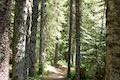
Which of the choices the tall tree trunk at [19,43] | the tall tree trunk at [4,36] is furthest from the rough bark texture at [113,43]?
the tall tree trunk at [19,43]

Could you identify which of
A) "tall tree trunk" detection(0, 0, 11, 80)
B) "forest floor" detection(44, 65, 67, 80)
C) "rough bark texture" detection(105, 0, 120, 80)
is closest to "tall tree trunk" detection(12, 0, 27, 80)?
"tall tree trunk" detection(0, 0, 11, 80)

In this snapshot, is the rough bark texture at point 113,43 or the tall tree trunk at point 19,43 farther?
the tall tree trunk at point 19,43

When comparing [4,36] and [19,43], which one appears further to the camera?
[19,43]

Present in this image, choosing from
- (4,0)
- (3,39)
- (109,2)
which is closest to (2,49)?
(3,39)

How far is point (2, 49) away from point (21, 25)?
2880 mm

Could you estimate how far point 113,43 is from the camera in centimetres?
251

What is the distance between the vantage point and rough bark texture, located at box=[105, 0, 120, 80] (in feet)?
8.09

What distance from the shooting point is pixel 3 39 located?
6.75 m

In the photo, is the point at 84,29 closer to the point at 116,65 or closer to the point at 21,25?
the point at 21,25

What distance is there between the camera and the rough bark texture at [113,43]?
246 centimetres

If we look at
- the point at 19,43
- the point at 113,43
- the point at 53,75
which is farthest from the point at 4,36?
the point at 53,75

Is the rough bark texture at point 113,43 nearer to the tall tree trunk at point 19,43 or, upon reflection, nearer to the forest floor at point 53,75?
the tall tree trunk at point 19,43

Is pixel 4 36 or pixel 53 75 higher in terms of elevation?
pixel 4 36

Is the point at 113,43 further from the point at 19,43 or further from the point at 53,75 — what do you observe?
the point at 53,75
